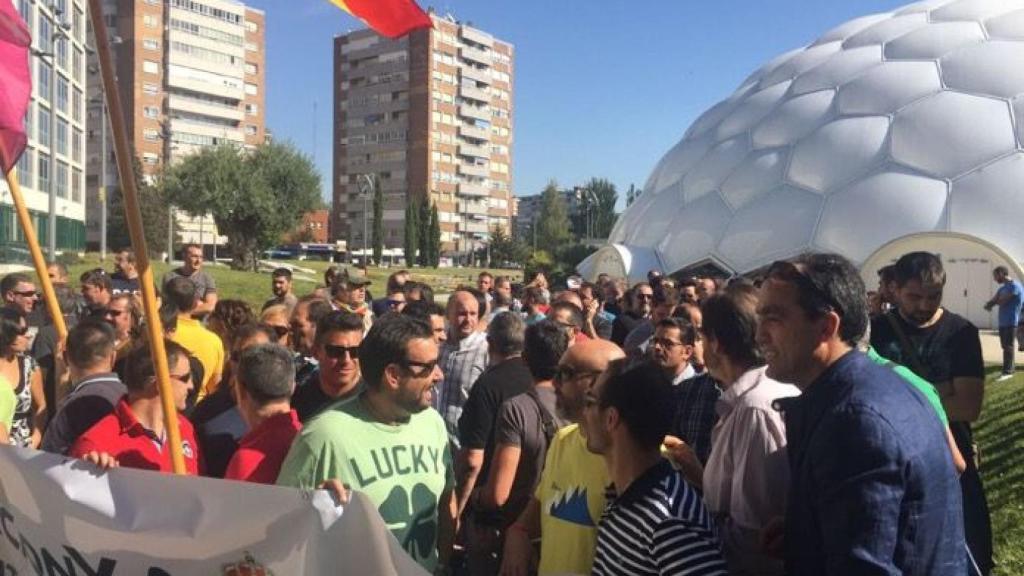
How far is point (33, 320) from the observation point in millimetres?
8828

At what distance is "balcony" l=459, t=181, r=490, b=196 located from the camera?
332ft

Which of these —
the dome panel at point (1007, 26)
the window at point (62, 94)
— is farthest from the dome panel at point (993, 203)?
the window at point (62, 94)

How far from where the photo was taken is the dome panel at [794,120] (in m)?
21.2

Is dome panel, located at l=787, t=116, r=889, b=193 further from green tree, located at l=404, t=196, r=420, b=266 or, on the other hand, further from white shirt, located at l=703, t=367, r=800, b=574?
green tree, located at l=404, t=196, r=420, b=266

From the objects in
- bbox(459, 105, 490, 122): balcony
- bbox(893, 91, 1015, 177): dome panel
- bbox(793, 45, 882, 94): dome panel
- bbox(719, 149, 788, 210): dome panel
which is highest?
bbox(459, 105, 490, 122): balcony

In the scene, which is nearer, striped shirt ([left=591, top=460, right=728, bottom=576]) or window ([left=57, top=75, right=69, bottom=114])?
striped shirt ([left=591, top=460, right=728, bottom=576])

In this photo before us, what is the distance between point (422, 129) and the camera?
96.4 metres

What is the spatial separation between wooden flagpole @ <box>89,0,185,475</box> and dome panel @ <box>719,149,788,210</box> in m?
19.3

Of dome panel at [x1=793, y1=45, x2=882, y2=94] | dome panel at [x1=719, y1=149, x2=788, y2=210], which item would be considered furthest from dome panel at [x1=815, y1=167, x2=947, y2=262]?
dome panel at [x1=793, y1=45, x2=882, y2=94]

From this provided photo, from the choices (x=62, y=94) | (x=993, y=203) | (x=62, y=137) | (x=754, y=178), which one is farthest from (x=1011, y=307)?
(x=62, y=137)

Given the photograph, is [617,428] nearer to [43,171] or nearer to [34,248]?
[34,248]

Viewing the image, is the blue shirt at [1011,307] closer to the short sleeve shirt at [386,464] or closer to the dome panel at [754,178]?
the dome panel at [754,178]

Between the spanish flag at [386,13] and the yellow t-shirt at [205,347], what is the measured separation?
2.51 metres

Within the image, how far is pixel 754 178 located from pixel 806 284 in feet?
64.5
